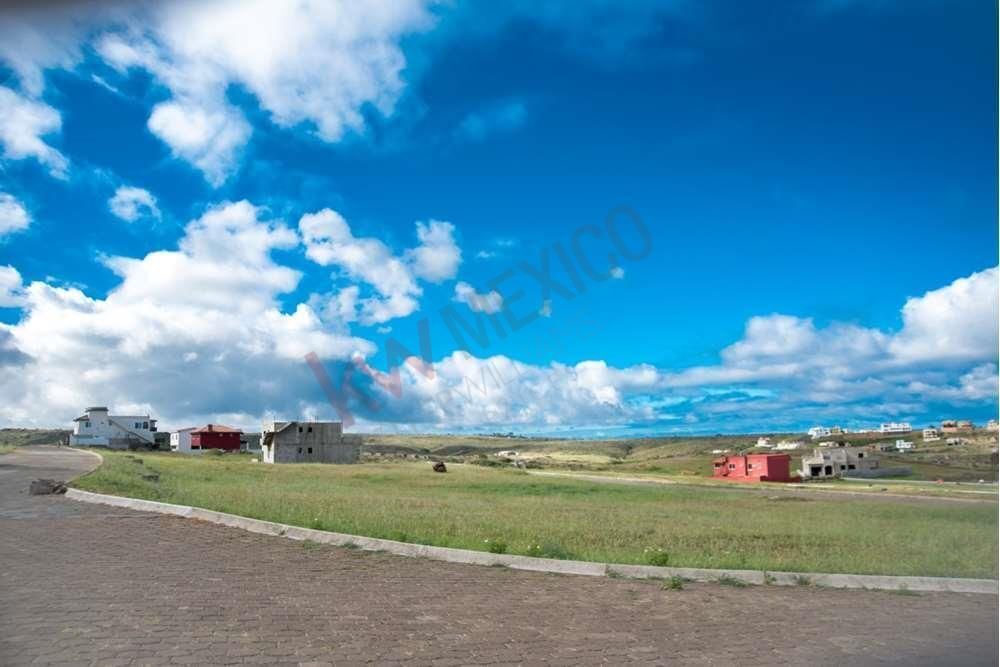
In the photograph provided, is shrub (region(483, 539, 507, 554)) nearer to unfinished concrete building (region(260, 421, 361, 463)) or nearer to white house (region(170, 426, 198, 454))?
unfinished concrete building (region(260, 421, 361, 463))

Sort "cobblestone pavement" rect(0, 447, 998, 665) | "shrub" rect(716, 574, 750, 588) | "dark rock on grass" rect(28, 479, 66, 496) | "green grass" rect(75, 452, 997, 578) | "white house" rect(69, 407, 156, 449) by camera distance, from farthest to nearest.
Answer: "white house" rect(69, 407, 156, 449) < "dark rock on grass" rect(28, 479, 66, 496) < "green grass" rect(75, 452, 997, 578) < "shrub" rect(716, 574, 750, 588) < "cobblestone pavement" rect(0, 447, 998, 665)

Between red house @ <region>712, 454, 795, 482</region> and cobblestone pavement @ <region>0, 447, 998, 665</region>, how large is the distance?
232ft

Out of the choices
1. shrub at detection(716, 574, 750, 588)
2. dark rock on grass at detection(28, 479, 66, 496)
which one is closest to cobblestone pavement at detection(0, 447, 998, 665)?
shrub at detection(716, 574, 750, 588)

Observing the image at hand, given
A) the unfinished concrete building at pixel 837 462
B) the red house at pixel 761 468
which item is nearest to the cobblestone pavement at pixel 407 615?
the red house at pixel 761 468

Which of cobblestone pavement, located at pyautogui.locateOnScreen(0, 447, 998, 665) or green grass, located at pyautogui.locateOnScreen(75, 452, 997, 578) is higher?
→ cobblestone pavement, located at pyautogui.locateOnScreen(0, 447, 998, 665)

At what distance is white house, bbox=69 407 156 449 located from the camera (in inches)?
3521

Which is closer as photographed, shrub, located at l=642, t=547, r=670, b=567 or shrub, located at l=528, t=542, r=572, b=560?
shrub, located at l=642, t=547, r=670, b=567

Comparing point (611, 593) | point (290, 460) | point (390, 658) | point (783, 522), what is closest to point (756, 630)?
point (611, 593)

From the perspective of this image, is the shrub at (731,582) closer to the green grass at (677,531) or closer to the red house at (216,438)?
the green grass at (677,531)

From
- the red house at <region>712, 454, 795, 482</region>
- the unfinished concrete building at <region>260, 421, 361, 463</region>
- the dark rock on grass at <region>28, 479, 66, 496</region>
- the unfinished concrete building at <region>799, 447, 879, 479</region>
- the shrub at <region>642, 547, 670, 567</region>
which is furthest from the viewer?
the unfinished concrete building at <region>799, 447, 879, 479</region>

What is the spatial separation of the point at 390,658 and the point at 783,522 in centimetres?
2197

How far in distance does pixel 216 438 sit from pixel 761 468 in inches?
2695

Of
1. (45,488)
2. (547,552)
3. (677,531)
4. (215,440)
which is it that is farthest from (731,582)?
(215,440)

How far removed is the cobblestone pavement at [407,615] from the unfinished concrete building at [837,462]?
76.6 m
